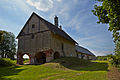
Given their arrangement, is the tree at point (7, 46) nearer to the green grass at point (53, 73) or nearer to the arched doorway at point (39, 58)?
the arched doorway at point (39, 58)

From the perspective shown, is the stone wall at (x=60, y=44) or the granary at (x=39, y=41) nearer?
the granary at (x=39, y=41)

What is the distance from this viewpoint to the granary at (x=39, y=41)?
2065 cm

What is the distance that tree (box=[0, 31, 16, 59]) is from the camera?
4125cm

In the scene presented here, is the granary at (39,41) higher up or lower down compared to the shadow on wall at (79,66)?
higher up

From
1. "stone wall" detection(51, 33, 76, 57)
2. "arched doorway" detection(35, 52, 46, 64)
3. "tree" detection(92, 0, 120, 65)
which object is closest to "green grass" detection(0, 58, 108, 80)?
"tree" detection(92, 0, 120, 65)

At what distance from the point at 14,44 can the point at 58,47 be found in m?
29.8

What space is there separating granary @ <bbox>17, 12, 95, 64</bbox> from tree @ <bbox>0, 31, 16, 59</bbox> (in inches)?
830

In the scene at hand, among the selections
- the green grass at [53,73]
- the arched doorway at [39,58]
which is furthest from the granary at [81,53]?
the green grass at [53,73]

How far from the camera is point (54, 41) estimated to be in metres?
21.8

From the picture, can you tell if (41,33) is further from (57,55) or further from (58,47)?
(57,55)

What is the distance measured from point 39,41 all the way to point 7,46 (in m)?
27.5

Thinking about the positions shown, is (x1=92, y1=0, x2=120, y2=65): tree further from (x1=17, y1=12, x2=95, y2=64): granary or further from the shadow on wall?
(x1=17, y1=12, x2=95, y2=64): granary

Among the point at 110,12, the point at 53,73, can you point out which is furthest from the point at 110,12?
the point at 53,73

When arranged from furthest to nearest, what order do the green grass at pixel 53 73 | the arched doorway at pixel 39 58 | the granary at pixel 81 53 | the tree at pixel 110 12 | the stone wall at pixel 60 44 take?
the granary at pixel 81 53, the arched doorway at pixel 39 58, the stone wall at pixel 60 44, the green grass at pixel 53 73, the tree at pixel 110 12
